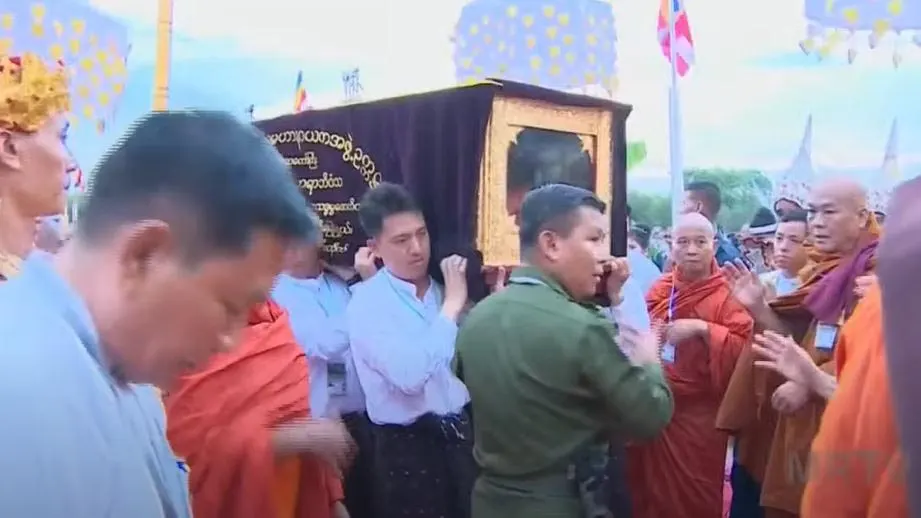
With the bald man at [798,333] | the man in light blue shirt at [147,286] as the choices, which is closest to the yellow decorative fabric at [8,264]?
the man in light blue shirt at [147,286]

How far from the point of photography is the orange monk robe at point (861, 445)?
1.22m

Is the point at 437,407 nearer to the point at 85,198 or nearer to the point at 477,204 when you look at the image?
the point at 477,204

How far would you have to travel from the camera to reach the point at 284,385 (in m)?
2.35

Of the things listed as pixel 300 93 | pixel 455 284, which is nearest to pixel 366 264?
pixel 455 284

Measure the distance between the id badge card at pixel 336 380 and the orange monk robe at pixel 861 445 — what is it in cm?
211

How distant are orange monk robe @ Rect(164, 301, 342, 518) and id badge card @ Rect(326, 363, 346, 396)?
0.86m

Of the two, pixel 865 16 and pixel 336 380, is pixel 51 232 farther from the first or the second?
pixel 865 16

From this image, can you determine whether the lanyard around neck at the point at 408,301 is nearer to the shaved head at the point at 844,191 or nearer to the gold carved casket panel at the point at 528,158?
the gold carved casket panel at the point at 528,158

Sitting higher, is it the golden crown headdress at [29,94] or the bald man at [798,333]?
the golden crown headdress at [29,94]

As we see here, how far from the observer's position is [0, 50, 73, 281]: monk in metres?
1.98

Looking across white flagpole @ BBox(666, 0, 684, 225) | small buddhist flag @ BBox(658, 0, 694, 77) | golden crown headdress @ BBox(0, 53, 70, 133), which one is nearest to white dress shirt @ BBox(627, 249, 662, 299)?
white flagpole @ BBox(666, 0, 684, 225)

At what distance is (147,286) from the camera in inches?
36.8

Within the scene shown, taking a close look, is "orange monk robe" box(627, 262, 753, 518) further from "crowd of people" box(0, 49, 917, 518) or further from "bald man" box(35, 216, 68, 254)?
"bald man" box(35, 216, 68, 254)

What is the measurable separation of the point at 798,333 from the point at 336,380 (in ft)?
5.14
